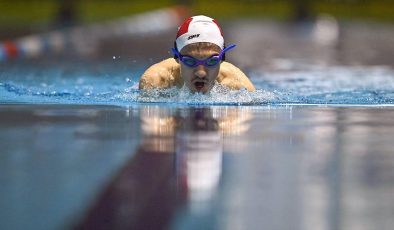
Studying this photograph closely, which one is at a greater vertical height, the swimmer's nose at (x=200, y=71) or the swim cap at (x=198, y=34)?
the swim cap at (x=198, y=34)

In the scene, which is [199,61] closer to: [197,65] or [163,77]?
[197,65]

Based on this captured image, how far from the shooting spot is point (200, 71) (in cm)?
638

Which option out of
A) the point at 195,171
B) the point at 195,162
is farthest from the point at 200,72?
the point at 195,171

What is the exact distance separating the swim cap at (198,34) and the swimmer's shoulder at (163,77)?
11.7 inches

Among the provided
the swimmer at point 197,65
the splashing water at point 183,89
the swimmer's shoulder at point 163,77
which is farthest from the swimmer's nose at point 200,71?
the swimmer's shoulder at point 163,77

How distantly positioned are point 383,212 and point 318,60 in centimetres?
992

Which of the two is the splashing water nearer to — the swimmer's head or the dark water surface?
the swimmer's head

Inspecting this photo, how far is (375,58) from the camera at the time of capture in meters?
13.0

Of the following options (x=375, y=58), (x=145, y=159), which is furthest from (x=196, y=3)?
(x=145, y=159)

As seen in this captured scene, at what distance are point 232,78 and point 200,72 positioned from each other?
671mm

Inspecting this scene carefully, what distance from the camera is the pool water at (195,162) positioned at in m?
2.88

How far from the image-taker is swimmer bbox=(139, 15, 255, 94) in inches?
254

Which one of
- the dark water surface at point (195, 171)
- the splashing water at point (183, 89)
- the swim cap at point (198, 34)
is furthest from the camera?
the swim cap at point (198, 34)

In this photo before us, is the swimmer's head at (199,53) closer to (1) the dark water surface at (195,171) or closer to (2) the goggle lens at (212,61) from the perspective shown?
(2) the goggle lens at (212,61)
